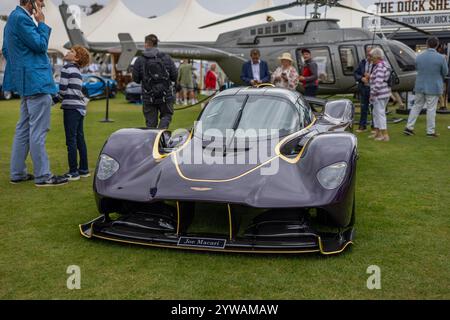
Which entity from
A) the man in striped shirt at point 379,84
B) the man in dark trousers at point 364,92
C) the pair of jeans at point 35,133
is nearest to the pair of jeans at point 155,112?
the pair of jeans at point 35,133

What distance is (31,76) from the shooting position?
17.8ft

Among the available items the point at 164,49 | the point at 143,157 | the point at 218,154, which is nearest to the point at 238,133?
the point at 218,154

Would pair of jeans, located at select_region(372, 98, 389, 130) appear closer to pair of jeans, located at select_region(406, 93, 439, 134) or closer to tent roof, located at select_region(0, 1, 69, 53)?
pair of jeans, located at select_region(406, 93, 439, 134)

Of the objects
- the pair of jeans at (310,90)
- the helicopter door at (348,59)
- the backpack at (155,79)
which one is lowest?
the pair of jeans at (310,90)

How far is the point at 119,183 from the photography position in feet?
13.0

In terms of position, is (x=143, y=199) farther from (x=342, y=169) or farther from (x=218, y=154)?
(x=342, y=169)

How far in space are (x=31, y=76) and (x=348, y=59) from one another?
9173mm

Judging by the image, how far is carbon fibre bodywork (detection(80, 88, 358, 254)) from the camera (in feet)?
11.6

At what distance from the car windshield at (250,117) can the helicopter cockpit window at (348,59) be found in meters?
8.19

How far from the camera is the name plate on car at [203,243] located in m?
3.52

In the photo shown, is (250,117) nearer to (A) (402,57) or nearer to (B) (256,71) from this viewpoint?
(B) (256,71)

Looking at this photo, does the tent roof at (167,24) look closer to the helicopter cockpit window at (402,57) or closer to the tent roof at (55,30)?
the tent roof at (55,30)

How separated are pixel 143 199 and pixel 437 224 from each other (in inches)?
102

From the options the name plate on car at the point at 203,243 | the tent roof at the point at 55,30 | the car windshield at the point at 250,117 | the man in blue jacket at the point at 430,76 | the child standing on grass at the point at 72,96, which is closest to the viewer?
the name plate on car at the point at 203,243
